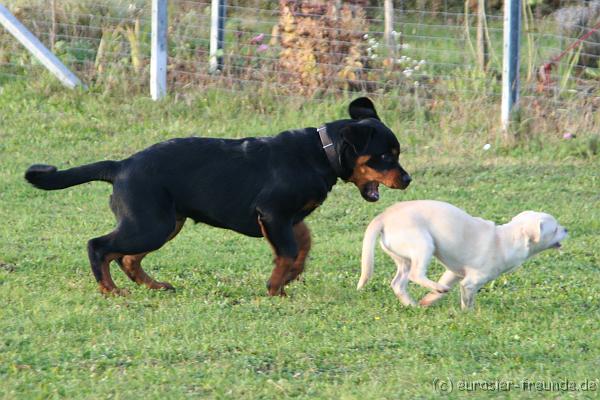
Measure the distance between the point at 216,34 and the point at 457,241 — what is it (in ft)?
21.6

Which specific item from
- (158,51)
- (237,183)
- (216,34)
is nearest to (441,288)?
(237,183)

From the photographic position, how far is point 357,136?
23.1ft

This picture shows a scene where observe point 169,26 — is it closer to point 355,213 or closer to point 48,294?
point 355,213

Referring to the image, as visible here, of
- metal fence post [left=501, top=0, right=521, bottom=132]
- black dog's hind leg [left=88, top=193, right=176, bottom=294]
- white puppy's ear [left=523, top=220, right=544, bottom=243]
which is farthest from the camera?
metal fence post [left=501, top=0, right=521, bottom=132]

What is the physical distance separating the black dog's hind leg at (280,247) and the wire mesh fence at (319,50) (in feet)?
17.0

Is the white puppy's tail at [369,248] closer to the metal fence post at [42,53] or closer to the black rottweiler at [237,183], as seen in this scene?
the black rottweiler at [237,183]

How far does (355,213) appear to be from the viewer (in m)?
9.59

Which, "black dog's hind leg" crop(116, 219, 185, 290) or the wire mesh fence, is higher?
the wire mesh fence

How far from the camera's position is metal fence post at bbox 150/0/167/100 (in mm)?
12227

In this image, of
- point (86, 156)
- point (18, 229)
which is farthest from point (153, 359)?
point (86, 156)

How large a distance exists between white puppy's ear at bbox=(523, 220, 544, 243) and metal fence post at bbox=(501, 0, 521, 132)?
480 centimetres

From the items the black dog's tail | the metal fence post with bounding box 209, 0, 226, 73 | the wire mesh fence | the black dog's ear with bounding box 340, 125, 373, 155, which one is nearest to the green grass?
the wire mesh fence

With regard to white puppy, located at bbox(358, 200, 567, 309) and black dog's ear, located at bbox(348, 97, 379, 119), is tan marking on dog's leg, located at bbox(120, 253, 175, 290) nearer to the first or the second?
white puppy, located at bbox(358, 200, 567, 309)

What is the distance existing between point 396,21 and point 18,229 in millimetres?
5575
